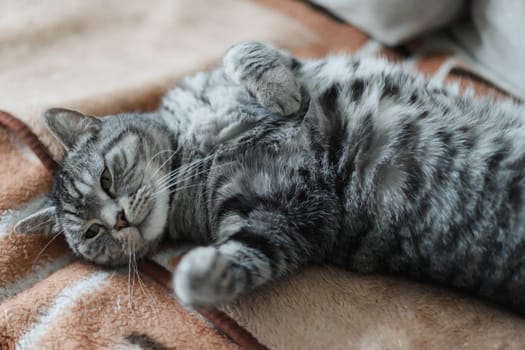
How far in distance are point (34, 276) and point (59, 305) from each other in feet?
0.59

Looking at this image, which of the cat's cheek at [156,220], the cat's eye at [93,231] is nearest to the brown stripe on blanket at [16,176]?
the cat's eye at [93,231]

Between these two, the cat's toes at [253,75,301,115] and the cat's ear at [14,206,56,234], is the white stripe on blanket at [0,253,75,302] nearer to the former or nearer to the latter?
the cat's ear at [14,206,56,234]

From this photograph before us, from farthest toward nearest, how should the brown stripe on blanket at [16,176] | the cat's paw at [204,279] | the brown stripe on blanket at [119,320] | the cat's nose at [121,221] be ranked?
the brown stripe on blanket at [16,176] → the cat's nose at [121,221] → the brown stripe on blanket at [119,320] → the cat's paw at [204,279]

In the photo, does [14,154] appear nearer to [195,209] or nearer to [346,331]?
[195,209]

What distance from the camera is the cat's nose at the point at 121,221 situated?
125cm

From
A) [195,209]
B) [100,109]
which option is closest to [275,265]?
[195,209]

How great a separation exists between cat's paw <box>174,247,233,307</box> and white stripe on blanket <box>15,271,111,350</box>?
30cm

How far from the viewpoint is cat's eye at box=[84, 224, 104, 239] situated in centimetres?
128

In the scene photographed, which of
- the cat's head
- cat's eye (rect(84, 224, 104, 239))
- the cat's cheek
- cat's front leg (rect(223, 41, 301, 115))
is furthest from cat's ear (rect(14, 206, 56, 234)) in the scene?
cat's front leg (rect(223, 41, 301, 115))

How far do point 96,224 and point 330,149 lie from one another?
1.96 feet

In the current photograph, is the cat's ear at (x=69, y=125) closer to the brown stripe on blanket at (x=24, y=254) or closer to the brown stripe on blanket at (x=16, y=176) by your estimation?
the brown stripe on blanket at (x=16, y=176)

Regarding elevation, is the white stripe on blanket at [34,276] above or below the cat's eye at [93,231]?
below

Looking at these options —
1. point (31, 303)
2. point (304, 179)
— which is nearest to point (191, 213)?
point (304, 179)

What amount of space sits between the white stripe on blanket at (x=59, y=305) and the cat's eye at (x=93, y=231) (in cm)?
9
